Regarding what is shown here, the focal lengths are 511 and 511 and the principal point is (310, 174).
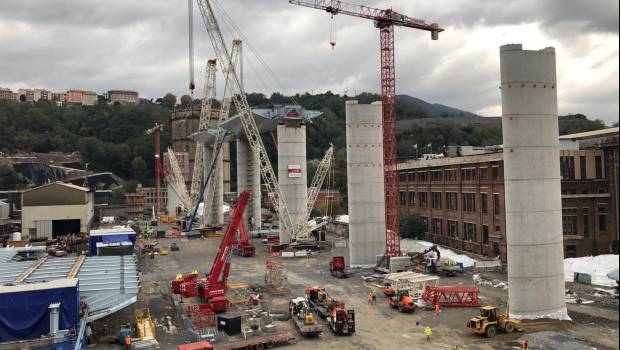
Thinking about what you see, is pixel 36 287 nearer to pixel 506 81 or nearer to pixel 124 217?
pixel 506 81

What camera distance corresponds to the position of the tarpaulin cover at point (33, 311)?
93.1 feet

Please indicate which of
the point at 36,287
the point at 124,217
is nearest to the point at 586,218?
the point at 36,287

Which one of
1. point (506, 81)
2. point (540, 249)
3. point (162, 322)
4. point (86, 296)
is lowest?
point (162, 322)

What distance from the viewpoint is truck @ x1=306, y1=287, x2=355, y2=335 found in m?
32.0

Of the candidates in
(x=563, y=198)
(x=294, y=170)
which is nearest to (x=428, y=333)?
(x=563, y=198)

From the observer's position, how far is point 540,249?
3350 cm

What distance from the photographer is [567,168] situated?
2116 inches

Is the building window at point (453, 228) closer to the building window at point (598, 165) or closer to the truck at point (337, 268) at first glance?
the building window at point (598, 165)

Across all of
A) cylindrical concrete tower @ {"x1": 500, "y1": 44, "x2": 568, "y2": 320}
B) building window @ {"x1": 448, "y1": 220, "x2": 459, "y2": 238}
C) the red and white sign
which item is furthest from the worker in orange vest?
the red and white sign

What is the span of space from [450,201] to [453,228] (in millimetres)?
3540

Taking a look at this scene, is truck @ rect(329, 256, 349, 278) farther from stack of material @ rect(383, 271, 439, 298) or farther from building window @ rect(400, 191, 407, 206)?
building window @ rect(400, 191, 407, 206)

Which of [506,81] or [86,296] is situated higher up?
[506,81]

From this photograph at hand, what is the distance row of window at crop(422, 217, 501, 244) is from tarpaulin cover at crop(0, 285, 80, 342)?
43007 millimetres

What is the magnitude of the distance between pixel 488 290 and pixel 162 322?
2688cm
